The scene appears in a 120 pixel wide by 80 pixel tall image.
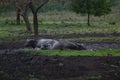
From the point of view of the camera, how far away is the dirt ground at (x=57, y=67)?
1475 cm

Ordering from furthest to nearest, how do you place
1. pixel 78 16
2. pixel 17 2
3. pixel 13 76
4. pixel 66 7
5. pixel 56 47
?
pixel 66 7 < pixel 78 16 < pixel 17 2 < pixel 56 47 < pixel 13 76

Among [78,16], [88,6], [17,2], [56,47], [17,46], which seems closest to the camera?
[56,47]

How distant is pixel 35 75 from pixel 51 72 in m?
0.96

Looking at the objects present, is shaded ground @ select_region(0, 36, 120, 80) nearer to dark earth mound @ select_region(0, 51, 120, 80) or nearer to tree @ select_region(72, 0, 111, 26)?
dark earth mound @ select_region(0, 51, 120, 80)

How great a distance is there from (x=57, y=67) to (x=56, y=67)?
4cm

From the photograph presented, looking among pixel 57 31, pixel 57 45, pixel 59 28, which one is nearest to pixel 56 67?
pixel 57 45

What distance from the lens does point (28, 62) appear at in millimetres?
18766

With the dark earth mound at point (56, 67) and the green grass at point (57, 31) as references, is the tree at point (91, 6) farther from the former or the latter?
the dark earth mound at point (56, 67)

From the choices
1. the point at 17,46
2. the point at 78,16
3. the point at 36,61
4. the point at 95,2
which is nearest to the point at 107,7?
the point at 95,2

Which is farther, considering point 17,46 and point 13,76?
point 17,46

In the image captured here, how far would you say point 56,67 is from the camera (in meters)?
17.0

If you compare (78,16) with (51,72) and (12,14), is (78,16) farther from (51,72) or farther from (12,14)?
(51,72)

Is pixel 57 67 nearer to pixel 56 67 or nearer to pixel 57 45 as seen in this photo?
pixel 56 67

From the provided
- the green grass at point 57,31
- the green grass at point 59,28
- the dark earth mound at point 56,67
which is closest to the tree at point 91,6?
the green grass at point 59,28
